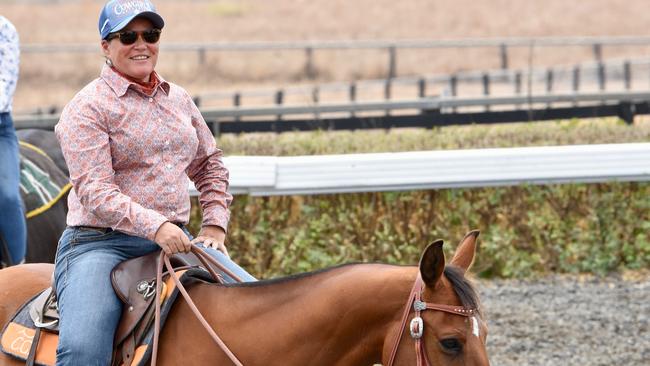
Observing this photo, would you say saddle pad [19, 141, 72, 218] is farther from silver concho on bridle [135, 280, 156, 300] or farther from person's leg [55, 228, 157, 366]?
silver concho on bridle [135, 280, 156, 300]

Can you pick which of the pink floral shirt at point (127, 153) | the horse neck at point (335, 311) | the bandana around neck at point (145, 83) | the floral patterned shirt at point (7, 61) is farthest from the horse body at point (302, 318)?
the floral patterned shirt at point (7, 61)

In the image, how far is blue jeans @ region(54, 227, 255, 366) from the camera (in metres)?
4.48

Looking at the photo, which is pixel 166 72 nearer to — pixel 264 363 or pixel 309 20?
pixel 309 20

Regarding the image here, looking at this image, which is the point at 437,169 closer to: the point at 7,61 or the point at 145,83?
the point at 7,61

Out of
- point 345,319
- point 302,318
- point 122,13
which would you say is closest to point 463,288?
point 345,319

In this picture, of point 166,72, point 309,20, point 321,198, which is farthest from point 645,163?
point 309,20

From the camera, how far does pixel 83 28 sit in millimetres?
44969

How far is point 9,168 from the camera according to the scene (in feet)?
26.1

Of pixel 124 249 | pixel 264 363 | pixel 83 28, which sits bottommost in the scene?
pixel 264 363

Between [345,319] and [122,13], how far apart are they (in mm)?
1496

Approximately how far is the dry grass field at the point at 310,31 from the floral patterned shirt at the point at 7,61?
77.7 feet

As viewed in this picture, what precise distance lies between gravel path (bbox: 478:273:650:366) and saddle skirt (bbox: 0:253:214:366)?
12.5 ft

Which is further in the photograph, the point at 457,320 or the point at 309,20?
the point at 309,20

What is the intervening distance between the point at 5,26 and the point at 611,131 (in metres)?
6.02
